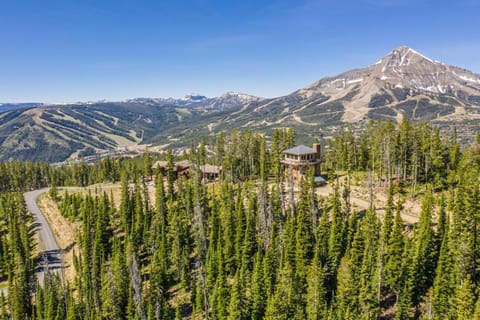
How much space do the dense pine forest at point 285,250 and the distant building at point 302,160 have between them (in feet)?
18.7

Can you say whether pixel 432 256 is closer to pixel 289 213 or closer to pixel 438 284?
pixel 438 284

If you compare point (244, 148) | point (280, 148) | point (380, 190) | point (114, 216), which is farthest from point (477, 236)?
point (114, 216)

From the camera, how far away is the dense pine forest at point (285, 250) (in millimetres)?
55312

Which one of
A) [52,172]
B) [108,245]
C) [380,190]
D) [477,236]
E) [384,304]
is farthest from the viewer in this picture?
→ [52,172]

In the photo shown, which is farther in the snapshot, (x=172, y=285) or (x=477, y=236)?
(x=172, y=285)

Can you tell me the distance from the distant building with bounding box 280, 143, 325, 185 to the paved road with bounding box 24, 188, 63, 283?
7586 centimetres

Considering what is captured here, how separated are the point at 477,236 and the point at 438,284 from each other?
38.1 feet

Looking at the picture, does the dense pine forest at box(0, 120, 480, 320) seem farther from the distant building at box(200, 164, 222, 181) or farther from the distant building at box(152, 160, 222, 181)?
the distant building at box(152, 160, 222, 181)

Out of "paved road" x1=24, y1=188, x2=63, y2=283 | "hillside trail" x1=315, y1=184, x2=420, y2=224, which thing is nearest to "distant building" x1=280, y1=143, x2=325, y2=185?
"hillside trail" x1=315, y1=184, x2=420, y2=224

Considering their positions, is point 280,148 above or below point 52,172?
above

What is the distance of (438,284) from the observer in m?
52.7

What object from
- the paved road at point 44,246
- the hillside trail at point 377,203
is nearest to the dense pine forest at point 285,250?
the hillside trail at point 377,203

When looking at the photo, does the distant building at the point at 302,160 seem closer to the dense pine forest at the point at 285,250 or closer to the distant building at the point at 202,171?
the dense pine forest at the point at 285,250

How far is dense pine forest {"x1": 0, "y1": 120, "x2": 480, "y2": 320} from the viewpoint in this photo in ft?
181
